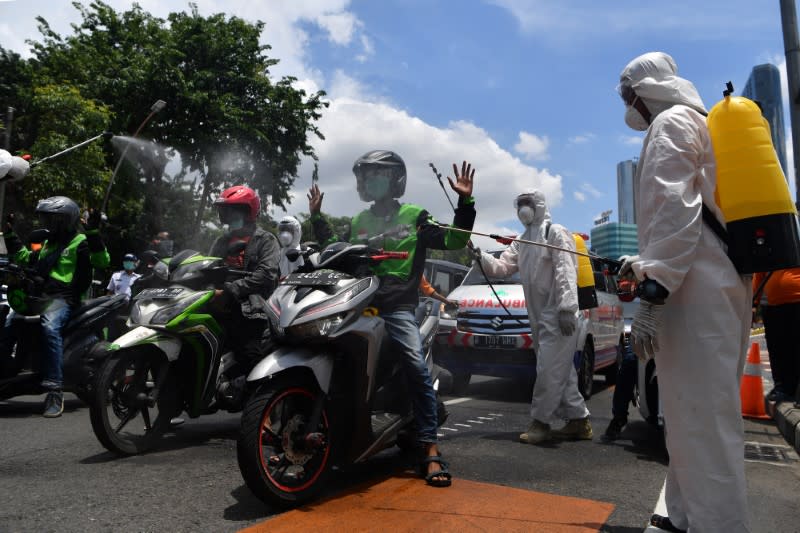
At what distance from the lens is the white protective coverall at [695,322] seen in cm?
253

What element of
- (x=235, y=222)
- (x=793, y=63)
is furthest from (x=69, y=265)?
(x=793, y=63)

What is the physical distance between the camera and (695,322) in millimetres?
2596

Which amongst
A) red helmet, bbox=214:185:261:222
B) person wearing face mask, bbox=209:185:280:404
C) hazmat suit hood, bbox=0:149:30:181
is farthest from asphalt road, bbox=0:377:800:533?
hazmat suit hood, bbox=0:149:30:181

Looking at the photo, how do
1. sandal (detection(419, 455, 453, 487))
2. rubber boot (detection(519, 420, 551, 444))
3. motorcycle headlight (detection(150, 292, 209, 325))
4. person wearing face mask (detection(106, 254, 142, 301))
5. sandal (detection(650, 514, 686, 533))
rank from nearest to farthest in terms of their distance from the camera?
sandal (detection(650, 514, 686, 533)), sandal (detection(419, 455, 453, 487)), motorcycle headlight (detection(150, 292, 209, 325)), rubber boot (detection(519, 420, 551, 444)), person wearing face mask (detection(106, 254, 142, 301))

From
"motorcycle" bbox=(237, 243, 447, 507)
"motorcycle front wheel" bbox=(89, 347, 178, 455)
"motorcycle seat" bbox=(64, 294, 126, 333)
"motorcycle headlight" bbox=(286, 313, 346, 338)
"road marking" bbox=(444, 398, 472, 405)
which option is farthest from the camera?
"road marking" bbox=(444, 398, 472, 405)

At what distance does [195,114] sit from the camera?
2381 centimetres

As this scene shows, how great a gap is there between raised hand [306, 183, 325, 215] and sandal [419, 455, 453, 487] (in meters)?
1.74

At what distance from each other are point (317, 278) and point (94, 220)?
2.81m

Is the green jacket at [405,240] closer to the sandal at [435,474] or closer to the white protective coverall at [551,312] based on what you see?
the sandal at [435,474]

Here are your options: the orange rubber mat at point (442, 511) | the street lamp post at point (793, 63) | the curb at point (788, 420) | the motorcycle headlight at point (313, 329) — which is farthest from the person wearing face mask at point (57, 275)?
the street lamp post at point (793, 63)

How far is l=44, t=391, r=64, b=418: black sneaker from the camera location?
18.9 feet

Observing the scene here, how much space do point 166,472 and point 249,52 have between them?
2437 centimetres

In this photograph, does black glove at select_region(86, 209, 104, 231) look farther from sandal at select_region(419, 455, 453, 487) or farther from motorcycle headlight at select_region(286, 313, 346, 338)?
sandal at select_region(419, 455, 453, 487)

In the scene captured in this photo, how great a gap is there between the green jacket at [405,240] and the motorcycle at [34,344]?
2.97m
